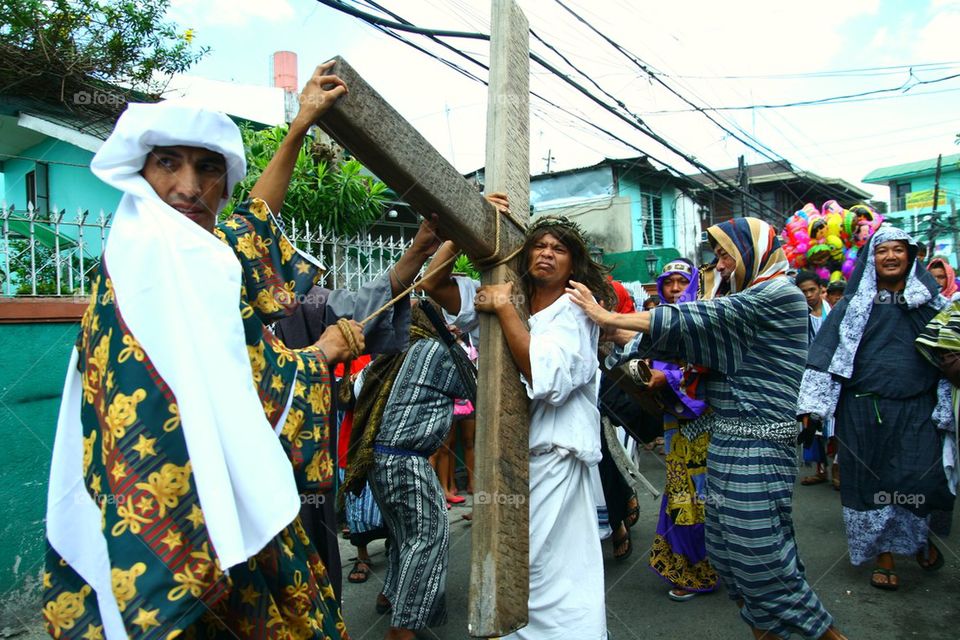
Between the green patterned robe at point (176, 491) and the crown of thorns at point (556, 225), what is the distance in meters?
1.24

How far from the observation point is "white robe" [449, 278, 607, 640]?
2658 millimetres

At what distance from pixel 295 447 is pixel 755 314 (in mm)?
2052

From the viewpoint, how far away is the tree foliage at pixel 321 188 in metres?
6.58

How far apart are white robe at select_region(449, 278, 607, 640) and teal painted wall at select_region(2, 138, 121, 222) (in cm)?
666

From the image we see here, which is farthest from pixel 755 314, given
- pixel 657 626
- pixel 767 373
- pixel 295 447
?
pixel 295 447

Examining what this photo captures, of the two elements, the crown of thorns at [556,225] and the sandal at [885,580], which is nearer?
the crown of thorns at [556,225]

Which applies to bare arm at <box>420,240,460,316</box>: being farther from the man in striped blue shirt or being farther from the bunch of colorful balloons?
the bunch of colorful balloons

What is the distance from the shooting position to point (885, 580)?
4.04 m

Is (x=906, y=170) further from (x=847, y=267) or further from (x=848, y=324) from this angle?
(x=848, y=324)

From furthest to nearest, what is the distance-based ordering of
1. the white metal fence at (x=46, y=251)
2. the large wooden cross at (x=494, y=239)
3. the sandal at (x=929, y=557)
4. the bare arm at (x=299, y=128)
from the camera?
the sandal at (x=929, y=557) < the white metal fence at (x=46, y=251) < the large wooden cross at (x=494, y=239) < the bare arm at (x=299, y=128)

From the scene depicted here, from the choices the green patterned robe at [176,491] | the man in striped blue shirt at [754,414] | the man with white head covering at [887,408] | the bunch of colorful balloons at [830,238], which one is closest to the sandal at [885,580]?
the man with white head covering at [887,408]

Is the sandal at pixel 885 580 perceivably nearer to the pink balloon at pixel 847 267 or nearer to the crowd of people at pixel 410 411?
the crowd of people at pixel 410 411

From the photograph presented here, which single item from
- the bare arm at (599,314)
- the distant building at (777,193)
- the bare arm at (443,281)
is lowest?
the bare arm at (599,314)

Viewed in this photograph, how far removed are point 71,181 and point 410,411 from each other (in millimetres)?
6940
